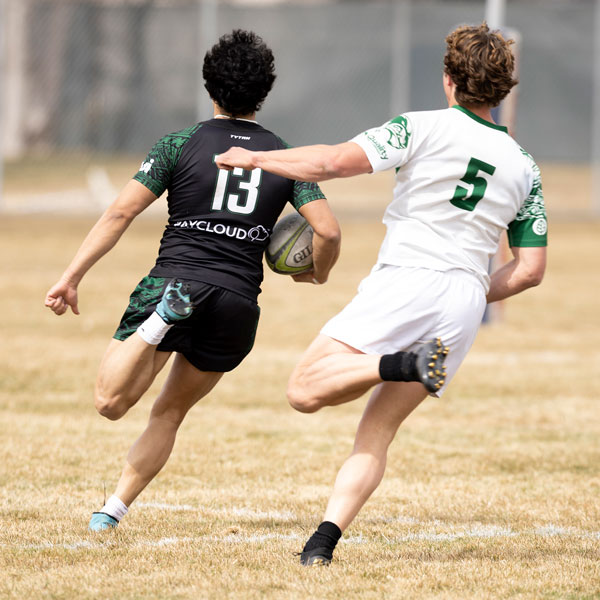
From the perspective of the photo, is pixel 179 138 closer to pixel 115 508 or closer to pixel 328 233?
pixel 328 233

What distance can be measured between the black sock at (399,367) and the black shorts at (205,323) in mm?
870

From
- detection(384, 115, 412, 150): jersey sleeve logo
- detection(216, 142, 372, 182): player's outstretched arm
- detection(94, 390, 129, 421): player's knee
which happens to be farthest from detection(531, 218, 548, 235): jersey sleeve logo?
detection(94, 390, 129, 421): player's knee

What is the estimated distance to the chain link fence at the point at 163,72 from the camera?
72.5 feet

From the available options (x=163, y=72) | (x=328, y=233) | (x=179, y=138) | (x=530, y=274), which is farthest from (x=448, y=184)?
(x=163, y=72)

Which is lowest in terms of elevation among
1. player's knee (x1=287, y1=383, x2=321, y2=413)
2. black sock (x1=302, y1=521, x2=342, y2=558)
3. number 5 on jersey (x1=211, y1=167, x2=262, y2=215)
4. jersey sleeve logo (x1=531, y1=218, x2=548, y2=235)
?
black sock (x1=302, y1=521, x2=342, y2=558)

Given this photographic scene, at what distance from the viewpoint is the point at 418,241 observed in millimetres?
4332

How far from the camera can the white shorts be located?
4.28 meters

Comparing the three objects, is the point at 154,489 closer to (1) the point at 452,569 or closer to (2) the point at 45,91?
(1) the point at 452,569

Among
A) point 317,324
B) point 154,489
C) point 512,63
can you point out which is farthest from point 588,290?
point 512,63

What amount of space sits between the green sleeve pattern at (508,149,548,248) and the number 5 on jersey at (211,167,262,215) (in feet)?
3.60

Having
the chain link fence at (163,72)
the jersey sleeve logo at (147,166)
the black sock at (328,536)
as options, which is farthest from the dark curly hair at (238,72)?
the chain link fence at (163,72)

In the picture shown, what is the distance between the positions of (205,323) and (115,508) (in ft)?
3.18

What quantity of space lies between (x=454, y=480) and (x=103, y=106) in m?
17.3

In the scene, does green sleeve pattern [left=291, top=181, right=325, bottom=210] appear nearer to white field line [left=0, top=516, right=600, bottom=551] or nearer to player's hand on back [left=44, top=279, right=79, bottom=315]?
player's hand on back [left=44, top=279, right=79, bottom=315]
